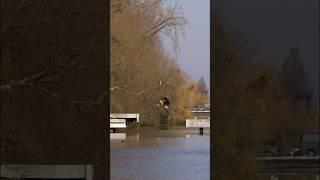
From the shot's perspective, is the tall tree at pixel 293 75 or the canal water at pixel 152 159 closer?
the tall tree at pixel 293 75

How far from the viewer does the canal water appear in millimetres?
8015

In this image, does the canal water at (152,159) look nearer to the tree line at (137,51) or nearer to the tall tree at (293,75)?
the tree line at (137,51)

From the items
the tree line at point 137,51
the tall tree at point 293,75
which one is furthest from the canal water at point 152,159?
the tall tree at point 293,75

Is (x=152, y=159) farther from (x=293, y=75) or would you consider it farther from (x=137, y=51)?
(x=293, y=75)

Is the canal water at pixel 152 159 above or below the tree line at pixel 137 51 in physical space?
below

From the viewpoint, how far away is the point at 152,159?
912cm

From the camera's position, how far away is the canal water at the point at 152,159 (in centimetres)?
801

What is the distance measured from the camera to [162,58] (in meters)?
8.84
